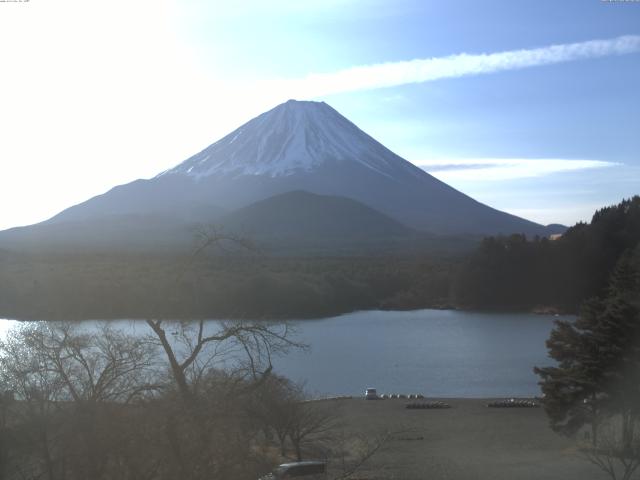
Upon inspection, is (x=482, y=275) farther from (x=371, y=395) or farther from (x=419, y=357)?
(x=371, y=395)

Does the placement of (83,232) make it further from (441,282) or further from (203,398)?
(203,398)

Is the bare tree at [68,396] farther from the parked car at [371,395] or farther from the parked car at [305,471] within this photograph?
the parked car at [371,395]

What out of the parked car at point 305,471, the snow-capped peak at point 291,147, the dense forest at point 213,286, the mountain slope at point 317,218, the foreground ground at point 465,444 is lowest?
the foreground ground at point 465,444

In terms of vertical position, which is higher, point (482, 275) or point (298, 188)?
point (298, 188)

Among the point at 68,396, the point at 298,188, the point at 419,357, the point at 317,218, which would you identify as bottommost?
the point at 419,357

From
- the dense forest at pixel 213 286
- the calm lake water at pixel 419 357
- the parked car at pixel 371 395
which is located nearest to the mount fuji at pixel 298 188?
the dense forest at pixel 213 286

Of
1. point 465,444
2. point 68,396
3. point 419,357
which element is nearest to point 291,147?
point 419,357
